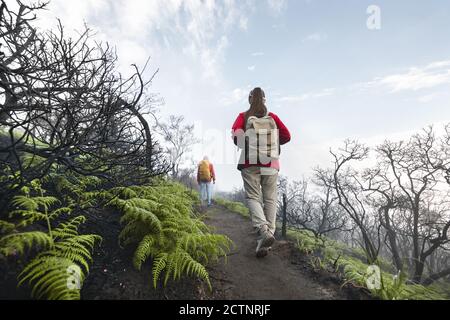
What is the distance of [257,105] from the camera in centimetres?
390

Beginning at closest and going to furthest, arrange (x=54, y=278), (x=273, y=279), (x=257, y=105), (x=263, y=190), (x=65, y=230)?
(x=54, y=278), (x=65, y=230), (x=273, y=279), (x=263, y=190), (x=257, y=105)

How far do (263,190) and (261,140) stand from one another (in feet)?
2.77

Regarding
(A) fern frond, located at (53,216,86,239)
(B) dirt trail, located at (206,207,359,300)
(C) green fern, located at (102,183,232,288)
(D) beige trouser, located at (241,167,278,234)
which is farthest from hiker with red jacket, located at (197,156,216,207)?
(A) fern frond, located at (53,216,86,239)

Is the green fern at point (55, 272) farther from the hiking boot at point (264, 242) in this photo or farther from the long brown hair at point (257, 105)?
the long brown hair at point (257, 105)

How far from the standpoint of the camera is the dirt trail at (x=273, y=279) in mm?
2572

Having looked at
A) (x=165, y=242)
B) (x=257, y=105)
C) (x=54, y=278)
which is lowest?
(x=54, y=278)

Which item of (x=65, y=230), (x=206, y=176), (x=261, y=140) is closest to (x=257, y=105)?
(x=261, y=140)

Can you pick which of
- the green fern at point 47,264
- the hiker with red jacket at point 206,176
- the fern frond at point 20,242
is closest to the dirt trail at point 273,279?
the green fern at point 47,264

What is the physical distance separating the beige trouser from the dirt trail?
1.83 ft

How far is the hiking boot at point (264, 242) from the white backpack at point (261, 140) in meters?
1.12

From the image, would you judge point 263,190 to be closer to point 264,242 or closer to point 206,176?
point 264,242
